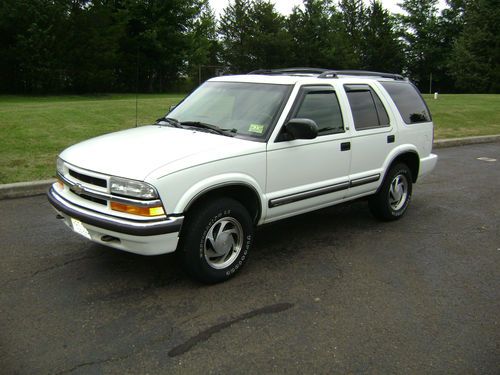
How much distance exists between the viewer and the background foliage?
98.1ft

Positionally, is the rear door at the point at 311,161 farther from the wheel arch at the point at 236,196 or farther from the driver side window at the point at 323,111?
the wheel arch at the point at 236,196

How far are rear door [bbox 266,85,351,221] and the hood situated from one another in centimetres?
32

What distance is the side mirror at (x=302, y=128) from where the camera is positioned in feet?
13.8

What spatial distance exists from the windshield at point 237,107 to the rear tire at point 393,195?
1.90m

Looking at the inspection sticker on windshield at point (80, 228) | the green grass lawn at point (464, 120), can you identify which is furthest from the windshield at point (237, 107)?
the green grass lawn at point (464, 120)

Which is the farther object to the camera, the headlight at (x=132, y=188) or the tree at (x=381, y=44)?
the tree at (x=381, y=44)

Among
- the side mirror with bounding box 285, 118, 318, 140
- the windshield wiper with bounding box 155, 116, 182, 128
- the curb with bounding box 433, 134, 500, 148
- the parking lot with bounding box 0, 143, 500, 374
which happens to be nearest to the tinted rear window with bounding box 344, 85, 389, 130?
the side mirror with bounding box 285, 118, 318, 140

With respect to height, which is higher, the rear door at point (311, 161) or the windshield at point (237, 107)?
the windshield at point (237, 107)

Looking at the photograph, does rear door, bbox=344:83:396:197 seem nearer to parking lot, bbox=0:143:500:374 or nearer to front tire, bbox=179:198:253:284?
parking lot, bbox=0:143:500:374

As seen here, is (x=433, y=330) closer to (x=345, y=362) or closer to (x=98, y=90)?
(x=345, y=362)

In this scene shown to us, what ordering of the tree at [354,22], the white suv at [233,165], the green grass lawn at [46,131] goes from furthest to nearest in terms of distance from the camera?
the tree at [354,22] < the green grass lawn at [46,131] < the white suv at [233,165]

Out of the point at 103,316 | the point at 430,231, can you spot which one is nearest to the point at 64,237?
the point at 103,316

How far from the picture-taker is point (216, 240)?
3.98 m

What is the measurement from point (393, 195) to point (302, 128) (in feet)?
7.18
